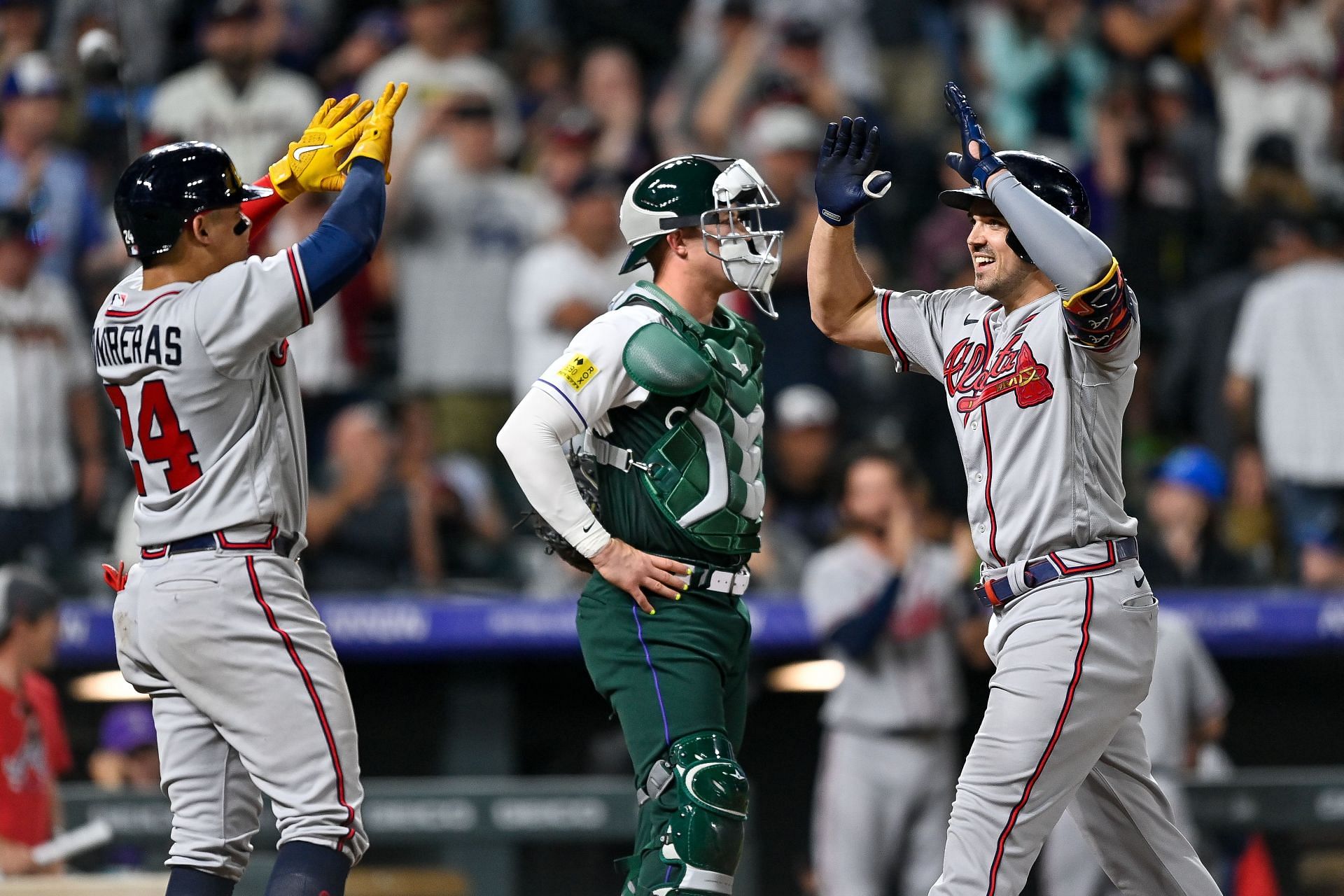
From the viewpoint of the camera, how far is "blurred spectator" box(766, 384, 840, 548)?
332 inches

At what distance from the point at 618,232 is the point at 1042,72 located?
2.97m

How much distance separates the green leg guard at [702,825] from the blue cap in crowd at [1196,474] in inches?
173

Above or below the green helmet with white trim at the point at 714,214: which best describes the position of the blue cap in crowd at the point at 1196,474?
below

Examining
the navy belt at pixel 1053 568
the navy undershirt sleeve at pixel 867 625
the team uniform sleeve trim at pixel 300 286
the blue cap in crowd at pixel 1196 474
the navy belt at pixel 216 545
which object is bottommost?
the navy undershirt sleeve at pixel 867 625

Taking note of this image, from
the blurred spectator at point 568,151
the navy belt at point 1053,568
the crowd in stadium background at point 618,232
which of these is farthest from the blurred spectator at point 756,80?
the navy belt at point 1053,568

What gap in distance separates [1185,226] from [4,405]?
5.82 meters

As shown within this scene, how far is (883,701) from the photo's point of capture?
293 inches

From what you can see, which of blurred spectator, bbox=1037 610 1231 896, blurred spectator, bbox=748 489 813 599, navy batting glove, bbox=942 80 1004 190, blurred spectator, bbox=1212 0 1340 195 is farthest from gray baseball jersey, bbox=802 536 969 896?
blurred spectator, bbox=1212 0 1340 195

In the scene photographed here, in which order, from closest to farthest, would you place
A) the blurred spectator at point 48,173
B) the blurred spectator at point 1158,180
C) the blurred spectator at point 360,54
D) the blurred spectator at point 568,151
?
1. the blurred spectator at point 48,173
2. the blurred spectator at point 568,151
3. the blurred spectator at point 1158,180
4. the blurred spectator at point 360,54

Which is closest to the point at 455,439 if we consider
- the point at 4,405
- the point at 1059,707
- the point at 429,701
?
the point at 429,701

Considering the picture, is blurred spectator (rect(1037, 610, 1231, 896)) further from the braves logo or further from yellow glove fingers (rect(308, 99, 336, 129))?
yellow glove fingers (rect(308, 99, 336, 129))

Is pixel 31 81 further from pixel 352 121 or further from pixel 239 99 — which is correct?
pixel 352 121

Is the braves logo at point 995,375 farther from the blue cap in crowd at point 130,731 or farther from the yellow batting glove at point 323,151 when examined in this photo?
the blue cap in crowd at point 130,731

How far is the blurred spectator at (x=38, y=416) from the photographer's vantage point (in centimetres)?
837
